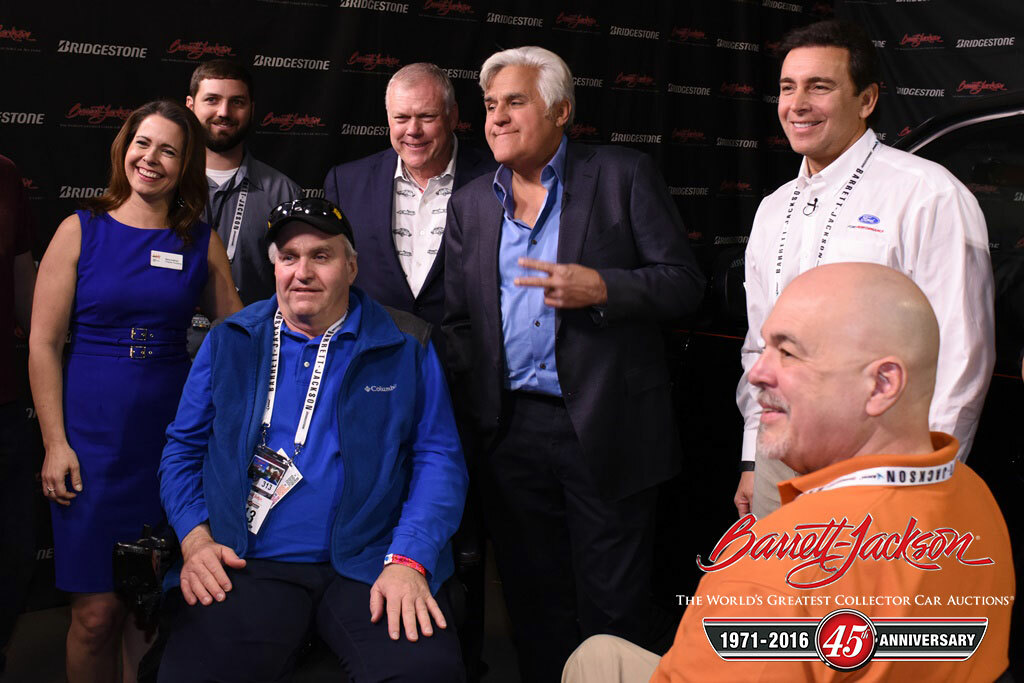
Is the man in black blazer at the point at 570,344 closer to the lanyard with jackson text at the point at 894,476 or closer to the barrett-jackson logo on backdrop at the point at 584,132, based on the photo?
the lanyard with jackson text at the point at 894,476

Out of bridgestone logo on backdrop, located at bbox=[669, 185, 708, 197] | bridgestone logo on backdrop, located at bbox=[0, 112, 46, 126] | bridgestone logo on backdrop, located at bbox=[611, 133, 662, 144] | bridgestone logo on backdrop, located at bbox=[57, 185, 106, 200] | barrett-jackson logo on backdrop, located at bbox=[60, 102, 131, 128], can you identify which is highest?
bridgestone logo on backdrop, located at bbox=[611, 133, 662, 144]

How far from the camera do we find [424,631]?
1.91 m

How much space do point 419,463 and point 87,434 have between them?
0.97 meters

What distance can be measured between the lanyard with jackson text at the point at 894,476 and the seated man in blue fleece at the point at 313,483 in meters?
1.07

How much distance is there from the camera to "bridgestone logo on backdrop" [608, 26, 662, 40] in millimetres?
4604

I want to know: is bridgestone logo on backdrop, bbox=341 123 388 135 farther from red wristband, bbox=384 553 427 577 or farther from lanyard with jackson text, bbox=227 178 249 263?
red wristband, bbox=384 553 427 577

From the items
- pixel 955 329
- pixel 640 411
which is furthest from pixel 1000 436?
pixel 640 411

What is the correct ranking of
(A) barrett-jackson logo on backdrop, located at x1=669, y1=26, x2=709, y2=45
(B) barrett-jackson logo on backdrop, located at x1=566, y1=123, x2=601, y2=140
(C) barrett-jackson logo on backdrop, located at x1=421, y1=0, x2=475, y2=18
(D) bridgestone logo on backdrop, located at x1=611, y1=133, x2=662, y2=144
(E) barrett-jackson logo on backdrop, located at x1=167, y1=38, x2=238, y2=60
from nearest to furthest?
(E) barrett-jackson logo on backdrop, located at x1=167, y1=38, x2=238, y2=60 → (C) barrett-jackson logo on backdrop, located at x1=421, y1=0, x2=475, y2=18 → (B) barrett-jackson logo on backdrop, located at x1=566, y1=123, x2=601, y2=140 → (D) bridgestone logo on backdrop, located at x1=611, y1=133, x2=662, y2=144 → (A) barrett-jackson logo on backdrop, located at x1=669, y1=26, x2=709, y2=45

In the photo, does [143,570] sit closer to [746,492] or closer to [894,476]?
[746,492]

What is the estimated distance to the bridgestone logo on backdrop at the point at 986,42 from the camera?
4449mm

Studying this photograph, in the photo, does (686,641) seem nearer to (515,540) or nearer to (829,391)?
(829,391)

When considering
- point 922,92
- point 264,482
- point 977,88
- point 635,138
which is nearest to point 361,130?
point 635,138

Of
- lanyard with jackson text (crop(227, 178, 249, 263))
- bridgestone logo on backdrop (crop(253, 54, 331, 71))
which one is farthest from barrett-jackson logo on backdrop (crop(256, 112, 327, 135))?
lanyard with jackson text (crop(227, 178, 249, 263))

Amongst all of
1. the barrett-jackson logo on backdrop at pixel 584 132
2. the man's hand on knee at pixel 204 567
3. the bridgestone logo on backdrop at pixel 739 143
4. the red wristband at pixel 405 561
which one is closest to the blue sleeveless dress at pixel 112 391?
the man's hand on knee at pixel 204 567
